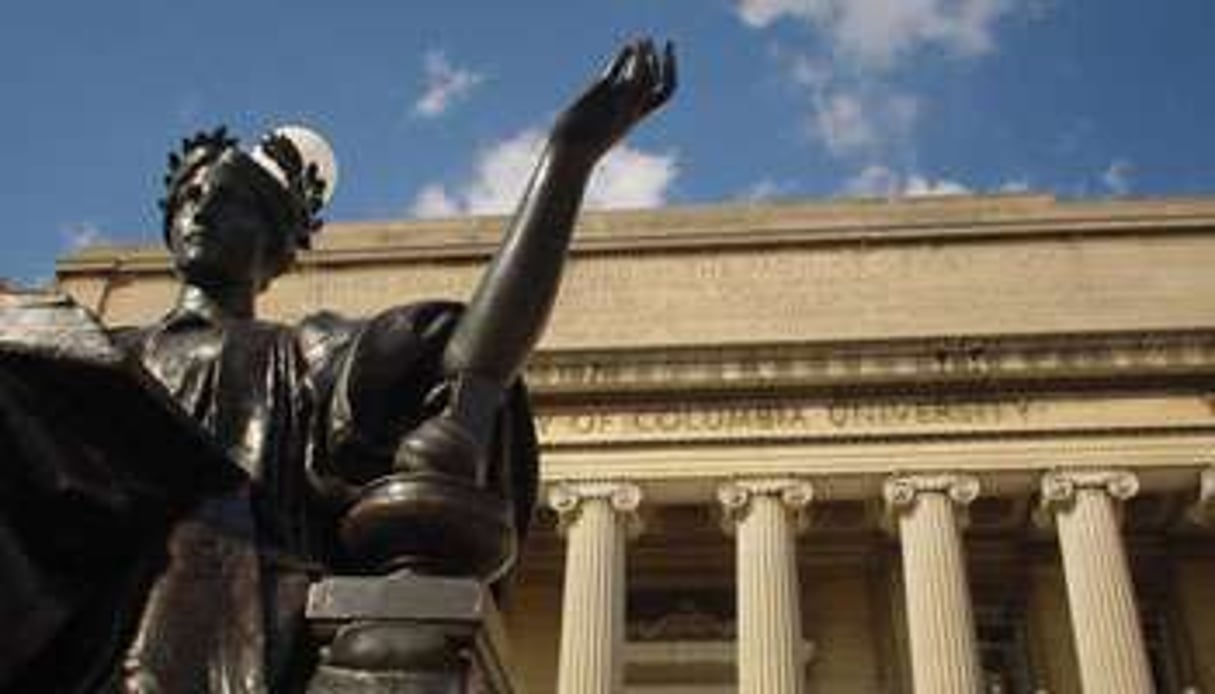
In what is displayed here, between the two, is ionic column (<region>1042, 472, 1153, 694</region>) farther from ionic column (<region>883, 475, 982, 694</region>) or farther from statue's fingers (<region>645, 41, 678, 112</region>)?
statue's fingers (<region>645, 41, 678, 112</region>)

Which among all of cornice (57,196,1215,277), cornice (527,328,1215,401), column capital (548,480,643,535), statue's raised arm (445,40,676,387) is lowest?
statue's raised arm (445,40,676,387)

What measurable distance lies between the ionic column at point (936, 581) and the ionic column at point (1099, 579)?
1.51 metres

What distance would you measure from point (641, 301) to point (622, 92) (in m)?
29.4

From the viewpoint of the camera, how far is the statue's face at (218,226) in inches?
152

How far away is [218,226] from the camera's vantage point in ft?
12.7

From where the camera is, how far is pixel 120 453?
3.20 metres

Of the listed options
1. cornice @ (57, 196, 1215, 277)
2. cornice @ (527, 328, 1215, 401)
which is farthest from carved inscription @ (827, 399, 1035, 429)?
cornice @ (57, 196, 1215, 277)

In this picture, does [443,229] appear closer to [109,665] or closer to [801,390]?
[801,390]

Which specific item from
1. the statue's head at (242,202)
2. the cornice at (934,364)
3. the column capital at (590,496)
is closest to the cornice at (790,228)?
the cornice at (934,364)

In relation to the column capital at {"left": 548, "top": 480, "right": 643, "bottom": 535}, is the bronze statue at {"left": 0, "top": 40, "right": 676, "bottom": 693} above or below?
below

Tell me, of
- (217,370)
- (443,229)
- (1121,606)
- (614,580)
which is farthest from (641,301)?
(217,370)

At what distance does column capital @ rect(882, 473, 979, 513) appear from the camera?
27969mm

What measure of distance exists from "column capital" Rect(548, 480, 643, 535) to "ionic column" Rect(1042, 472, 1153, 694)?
674 cm

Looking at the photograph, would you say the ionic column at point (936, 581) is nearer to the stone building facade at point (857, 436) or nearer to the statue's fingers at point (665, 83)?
the stone building facade at point (857, 436)
